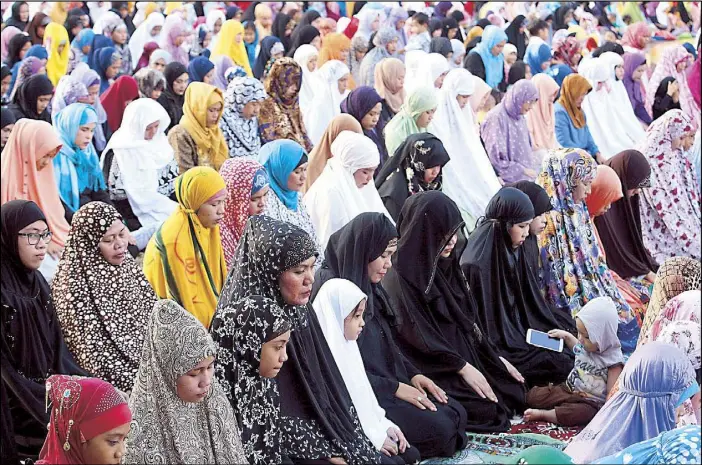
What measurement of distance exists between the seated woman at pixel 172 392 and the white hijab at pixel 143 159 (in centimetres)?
342

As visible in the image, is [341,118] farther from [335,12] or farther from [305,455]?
[335,12]

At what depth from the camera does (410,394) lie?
179 inches

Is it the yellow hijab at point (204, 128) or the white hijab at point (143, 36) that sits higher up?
the white hijab at point (143, 36)

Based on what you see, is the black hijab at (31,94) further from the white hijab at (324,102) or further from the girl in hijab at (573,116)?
the girl in hijab at (573,116)

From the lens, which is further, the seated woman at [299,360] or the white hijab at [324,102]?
the white hijab at [324,102]

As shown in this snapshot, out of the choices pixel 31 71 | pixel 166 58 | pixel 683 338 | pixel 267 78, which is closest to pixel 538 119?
pixel 267 78

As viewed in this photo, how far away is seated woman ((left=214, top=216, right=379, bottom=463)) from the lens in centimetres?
395

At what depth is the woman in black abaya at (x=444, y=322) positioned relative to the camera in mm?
4832

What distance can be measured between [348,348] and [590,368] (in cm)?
106

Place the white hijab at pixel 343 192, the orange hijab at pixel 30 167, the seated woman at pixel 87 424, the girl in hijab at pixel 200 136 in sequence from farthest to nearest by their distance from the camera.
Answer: the girl in hijab at pixel 200 136 < the orange hijab at pixel 30 167 < the white hijab at pixel 343 192 < the seated woman at pixel 87 424

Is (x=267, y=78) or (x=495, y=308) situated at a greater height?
(x=267, y=78)

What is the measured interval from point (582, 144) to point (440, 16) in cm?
530

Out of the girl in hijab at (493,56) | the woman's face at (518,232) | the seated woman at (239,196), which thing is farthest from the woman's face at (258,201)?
the girl in hijab at (493,56)

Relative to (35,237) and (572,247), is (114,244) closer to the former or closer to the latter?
(35,237)
